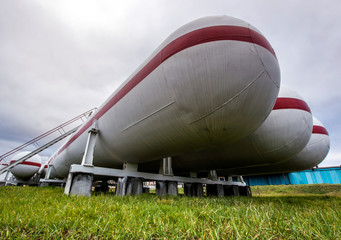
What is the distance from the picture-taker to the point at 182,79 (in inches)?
125

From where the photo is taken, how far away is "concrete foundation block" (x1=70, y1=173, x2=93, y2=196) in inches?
180

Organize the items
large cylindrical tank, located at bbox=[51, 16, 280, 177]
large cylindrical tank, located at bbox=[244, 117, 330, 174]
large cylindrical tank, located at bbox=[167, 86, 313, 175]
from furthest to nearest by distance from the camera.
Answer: large cylindrical tank, located at bbox=[244, 117, 330, 174], large cylindrical tank, located at bbox=[167, 86, 313, 175], large cylindrical tank, located at bbox=[51, 16, 280, 177]

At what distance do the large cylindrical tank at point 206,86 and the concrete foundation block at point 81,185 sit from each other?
2.27m

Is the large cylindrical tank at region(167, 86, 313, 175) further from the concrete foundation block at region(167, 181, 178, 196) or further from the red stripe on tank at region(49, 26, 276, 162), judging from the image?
the red stripe on tank at region(49, 26, 276, 162)

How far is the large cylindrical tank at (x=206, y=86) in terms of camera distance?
297 cm

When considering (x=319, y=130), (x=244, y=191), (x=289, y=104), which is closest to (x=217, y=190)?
(x=244, y=191)

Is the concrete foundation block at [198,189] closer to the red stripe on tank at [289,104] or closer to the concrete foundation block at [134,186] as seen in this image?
the concrete foundation block at [134,186]

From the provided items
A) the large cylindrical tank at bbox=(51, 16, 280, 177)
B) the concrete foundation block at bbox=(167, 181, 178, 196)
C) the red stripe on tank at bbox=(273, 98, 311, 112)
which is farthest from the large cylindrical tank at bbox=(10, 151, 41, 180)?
the red stripe on tank at bbox=(273, 98, 311, 112)

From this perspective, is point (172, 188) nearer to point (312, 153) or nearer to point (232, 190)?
point (232, 190)

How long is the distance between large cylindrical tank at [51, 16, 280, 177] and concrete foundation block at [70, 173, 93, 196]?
89.4 inches

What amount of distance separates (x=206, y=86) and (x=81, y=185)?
4.47 metres

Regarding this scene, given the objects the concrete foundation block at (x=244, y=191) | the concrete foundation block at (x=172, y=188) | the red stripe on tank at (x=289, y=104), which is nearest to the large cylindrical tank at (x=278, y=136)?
the red stripe on tank at (x=289, y=104)

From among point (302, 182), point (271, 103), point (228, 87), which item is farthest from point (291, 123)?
point (302, 182)

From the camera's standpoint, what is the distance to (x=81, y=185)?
4.69m
